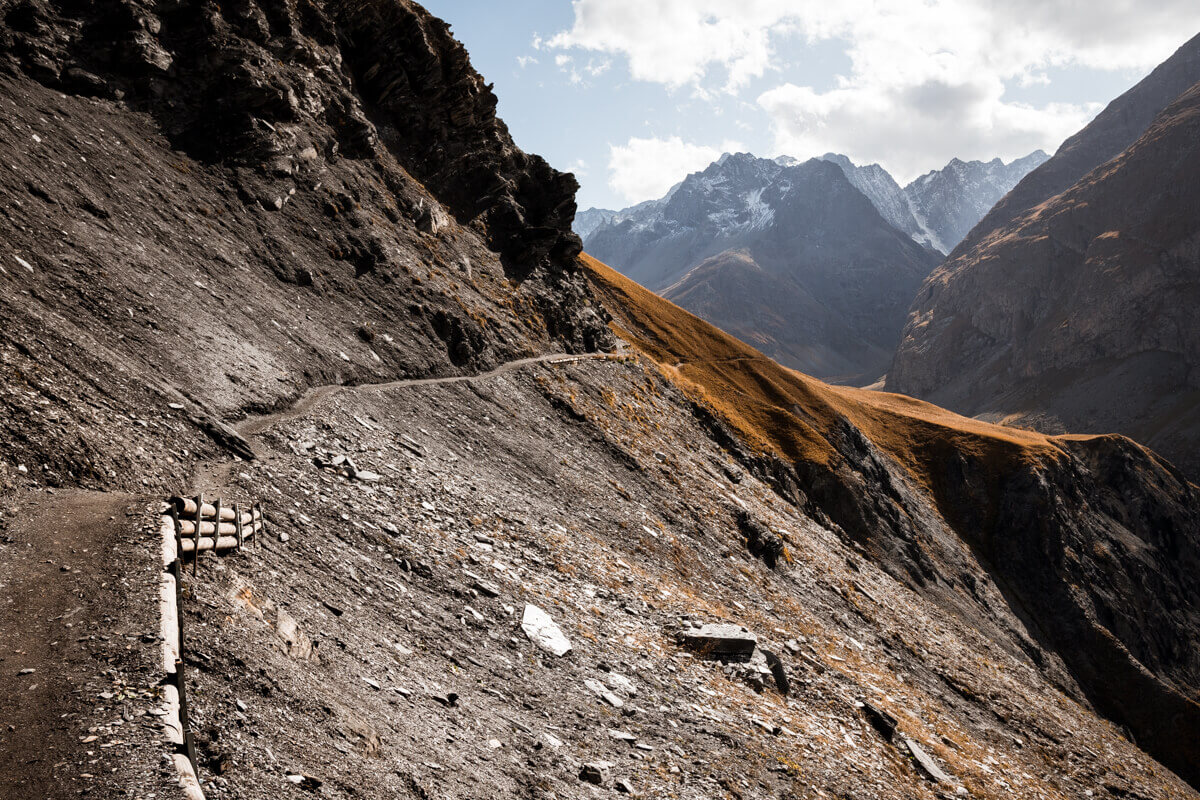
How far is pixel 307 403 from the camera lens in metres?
28.8

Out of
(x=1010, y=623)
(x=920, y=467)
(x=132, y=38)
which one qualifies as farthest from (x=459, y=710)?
(x=920, y=467)

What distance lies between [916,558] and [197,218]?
70018 mm

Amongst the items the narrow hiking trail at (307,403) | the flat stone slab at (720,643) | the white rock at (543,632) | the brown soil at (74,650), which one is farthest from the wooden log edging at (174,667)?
the flat stone slab at (720,643)

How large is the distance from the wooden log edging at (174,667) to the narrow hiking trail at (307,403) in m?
5.21

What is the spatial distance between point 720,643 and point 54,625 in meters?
21.4

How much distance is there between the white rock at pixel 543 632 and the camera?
2089cm

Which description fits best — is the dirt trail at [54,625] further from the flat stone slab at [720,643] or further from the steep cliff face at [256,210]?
the flat stone slab at [720,643]

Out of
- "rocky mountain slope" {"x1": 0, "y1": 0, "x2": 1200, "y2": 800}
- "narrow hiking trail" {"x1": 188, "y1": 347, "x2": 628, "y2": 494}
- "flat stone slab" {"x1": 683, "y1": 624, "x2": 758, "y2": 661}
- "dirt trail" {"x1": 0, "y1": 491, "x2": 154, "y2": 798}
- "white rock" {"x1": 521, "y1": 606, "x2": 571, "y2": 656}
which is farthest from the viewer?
"flat stone slab" {"x1": 683, "y1": 624, "x2": 758, "y2": 661}

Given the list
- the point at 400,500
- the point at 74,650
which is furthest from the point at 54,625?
the point at 400,500

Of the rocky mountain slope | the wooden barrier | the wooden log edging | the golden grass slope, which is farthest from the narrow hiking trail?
the golden grass slope

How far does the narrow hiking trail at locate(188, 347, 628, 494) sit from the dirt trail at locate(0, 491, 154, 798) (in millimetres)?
3752

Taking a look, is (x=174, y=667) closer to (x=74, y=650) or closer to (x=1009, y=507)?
(x=74, y=650)

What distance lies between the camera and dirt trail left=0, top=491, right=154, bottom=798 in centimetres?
853

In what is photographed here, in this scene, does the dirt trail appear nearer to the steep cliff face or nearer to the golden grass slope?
the steep cliff face
